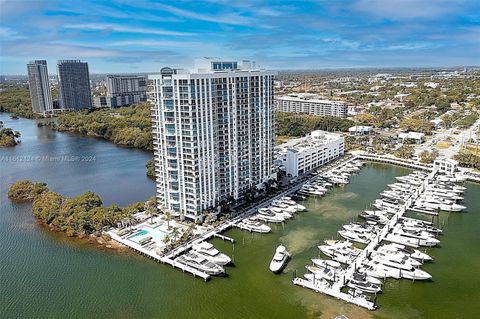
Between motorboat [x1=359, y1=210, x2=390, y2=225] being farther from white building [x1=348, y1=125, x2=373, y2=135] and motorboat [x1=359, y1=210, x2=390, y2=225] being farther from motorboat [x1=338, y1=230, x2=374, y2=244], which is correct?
white building [x1=348, y1=125, x2=373, y2=135]

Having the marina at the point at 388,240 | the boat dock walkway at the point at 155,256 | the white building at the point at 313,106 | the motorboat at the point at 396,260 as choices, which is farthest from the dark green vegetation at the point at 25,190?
the white building at the point at 313,106

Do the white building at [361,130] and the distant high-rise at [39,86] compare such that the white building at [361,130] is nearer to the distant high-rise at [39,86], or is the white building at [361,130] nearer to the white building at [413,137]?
the white building at [413,137]

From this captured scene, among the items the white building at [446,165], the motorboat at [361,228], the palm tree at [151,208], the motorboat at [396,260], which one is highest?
the white building at [446,165]

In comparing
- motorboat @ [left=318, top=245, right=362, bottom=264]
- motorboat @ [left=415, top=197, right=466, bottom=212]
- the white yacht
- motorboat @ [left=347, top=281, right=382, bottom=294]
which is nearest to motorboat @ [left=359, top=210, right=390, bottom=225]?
motorboat @ [left=415, top=197, right=466, bottom=212]

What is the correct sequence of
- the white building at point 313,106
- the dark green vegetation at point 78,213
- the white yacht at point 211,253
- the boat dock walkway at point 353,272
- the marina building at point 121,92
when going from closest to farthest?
the boat dock walkway at point 353,272
the white yacht at point 211,253
the dark green vegetation at point 78,213
the white building at point 313,106
the marina building at point 121,92

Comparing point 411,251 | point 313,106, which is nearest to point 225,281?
point 411,251

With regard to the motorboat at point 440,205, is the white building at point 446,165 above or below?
above
